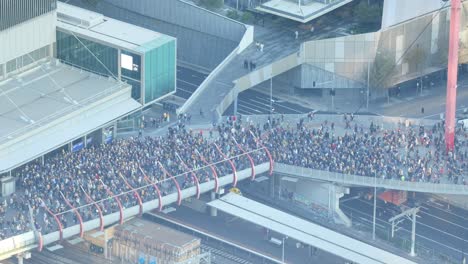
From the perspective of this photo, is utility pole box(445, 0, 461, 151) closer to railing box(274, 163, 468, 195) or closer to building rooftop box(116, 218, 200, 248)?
railing box(274, 163, 468, 195)

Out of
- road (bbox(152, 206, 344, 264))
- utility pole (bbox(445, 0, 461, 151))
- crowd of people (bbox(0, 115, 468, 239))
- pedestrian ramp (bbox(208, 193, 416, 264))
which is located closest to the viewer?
pedestrian ramp (bbox(208, 193, 416, 264))

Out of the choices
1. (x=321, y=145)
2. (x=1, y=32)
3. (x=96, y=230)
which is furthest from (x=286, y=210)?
(x=1, y=32)

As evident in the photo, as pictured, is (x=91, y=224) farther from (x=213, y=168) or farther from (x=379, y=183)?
(x=379, y=183)

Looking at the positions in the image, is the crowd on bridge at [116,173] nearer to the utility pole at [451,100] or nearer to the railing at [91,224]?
the railing at [91,224]

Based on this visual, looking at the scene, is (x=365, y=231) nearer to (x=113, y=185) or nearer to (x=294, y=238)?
(x=294, y=238)

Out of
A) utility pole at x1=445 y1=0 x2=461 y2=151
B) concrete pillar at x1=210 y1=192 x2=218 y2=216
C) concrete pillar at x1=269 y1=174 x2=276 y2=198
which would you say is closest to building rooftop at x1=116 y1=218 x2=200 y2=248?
concrete pillar at x1=210 y1=192 x2=218 y2=216

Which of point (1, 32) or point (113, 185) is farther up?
point (1, 32)
